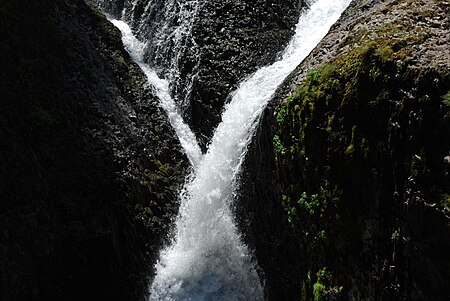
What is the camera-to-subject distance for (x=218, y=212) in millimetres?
9742

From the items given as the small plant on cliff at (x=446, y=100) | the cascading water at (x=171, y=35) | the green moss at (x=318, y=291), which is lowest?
the green moss at (x=318, y=291)

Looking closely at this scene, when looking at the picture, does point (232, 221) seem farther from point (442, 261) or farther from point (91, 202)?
point (442, 261)

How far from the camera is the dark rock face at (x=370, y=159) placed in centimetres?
518

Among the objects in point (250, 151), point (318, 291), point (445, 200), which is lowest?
point (318, 291)

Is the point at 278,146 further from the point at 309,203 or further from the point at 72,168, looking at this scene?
the point at 72,168

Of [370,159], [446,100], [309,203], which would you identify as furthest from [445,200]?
[309,203]

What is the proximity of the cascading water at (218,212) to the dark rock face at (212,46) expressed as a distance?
41 centimetres

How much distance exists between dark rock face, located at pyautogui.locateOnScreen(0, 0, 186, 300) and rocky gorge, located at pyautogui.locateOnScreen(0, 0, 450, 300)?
0.03m

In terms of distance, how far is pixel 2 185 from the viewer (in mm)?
7887

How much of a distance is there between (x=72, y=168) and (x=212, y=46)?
505 cm

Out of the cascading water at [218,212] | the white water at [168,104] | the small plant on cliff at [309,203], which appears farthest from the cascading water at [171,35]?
the small plant on cliff at [309,203]

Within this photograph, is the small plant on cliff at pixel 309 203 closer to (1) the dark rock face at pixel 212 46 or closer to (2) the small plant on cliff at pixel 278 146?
(2) the small plant on cliff at pixel 278 146

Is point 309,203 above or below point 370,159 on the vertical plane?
below

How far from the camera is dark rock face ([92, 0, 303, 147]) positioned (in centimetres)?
1162
